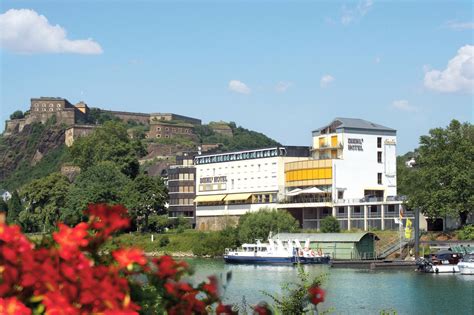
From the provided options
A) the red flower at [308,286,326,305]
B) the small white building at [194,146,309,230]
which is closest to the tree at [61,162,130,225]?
the small white building at [194,146,309,230]

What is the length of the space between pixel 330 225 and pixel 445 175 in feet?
58.5

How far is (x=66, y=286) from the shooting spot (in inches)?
243

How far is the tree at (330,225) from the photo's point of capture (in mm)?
98562

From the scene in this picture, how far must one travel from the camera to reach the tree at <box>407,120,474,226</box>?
83.8 m

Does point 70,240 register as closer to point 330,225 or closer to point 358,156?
point 330,225

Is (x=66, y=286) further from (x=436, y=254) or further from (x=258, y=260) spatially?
(x=258, y=260)

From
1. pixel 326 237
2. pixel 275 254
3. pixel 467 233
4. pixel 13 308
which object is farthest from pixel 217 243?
pixel 13 308

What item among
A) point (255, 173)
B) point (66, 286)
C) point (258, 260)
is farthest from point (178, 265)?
point (255, 173)

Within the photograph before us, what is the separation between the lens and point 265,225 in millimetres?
99188

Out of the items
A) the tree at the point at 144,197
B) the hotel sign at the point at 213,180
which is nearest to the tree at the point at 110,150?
the hotel sign at the point at 213,180

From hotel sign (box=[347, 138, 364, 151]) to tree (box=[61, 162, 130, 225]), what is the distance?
1113 inches

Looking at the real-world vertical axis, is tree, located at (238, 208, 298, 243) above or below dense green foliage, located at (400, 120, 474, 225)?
below

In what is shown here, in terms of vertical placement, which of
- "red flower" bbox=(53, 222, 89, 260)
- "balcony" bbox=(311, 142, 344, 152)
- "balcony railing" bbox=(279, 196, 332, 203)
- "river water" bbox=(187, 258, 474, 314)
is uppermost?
"balcony" bbox=(311, 142, 344, 152)

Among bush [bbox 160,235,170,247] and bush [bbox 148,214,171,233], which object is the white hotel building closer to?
bush [bbox 148,214,171,233]
